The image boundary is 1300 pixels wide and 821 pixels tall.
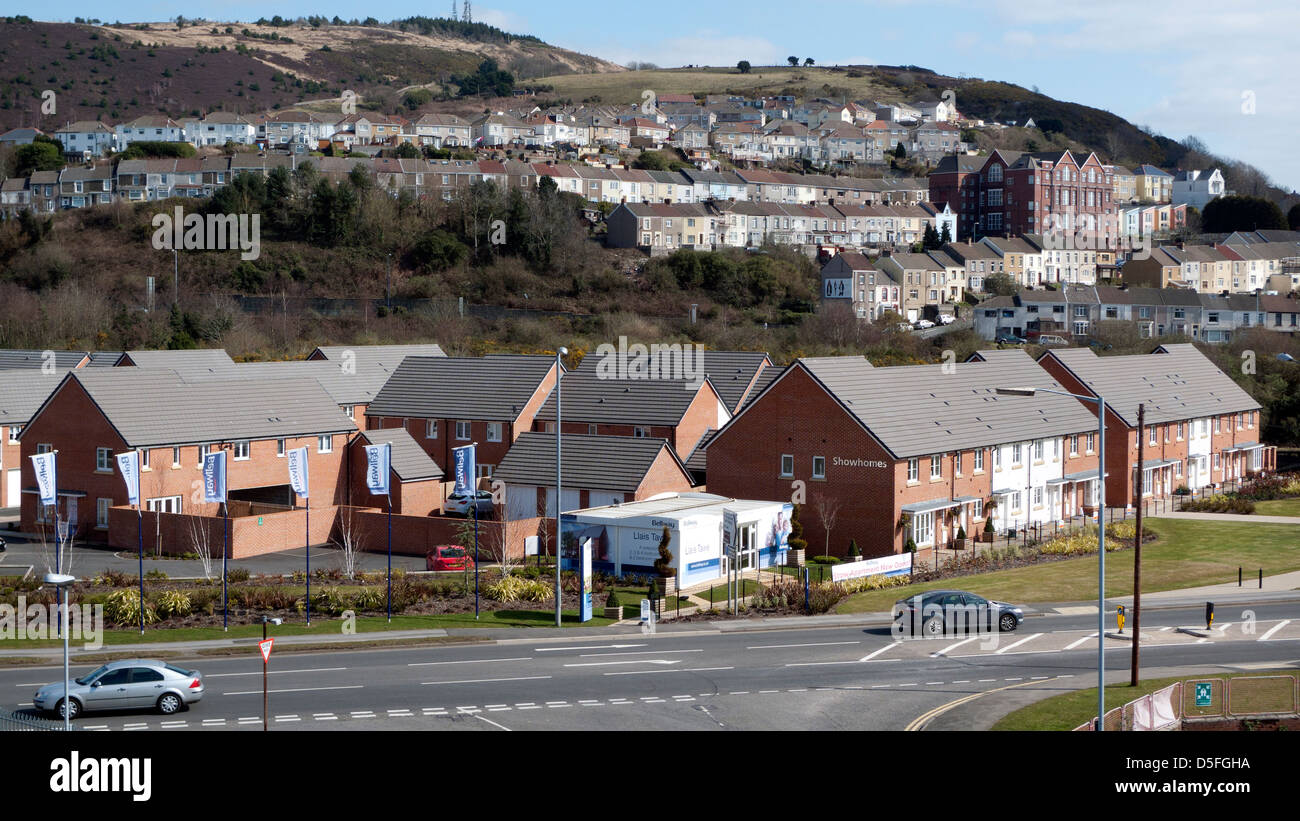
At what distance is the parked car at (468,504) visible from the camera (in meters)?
54.6

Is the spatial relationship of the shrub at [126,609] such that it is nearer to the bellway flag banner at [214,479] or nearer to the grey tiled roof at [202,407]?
the bellway flag banner at [214,479]

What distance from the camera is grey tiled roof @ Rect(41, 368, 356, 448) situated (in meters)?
51.4

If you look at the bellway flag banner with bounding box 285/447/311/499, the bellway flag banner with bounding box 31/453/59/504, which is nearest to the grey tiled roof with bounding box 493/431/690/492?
the bellway flag banner with bounding box 285/447/311/499

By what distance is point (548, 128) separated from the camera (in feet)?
593

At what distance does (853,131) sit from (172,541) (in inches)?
6490

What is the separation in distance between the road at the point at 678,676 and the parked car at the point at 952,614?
54cm

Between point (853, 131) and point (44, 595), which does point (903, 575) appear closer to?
point (44, 595)

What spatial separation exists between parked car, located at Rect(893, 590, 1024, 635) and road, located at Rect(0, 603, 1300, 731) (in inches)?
21.2

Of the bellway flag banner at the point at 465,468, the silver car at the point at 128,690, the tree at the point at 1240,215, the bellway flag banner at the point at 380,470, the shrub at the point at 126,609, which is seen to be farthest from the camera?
the tree at the point at 1240,215

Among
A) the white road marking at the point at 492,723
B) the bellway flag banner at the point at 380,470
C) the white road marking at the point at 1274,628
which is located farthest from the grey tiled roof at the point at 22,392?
the white road marking at the point at 1274,628

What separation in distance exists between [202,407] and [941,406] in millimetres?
31351

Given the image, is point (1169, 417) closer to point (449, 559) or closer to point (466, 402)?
point (466, 402)

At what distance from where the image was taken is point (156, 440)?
50.9 m
